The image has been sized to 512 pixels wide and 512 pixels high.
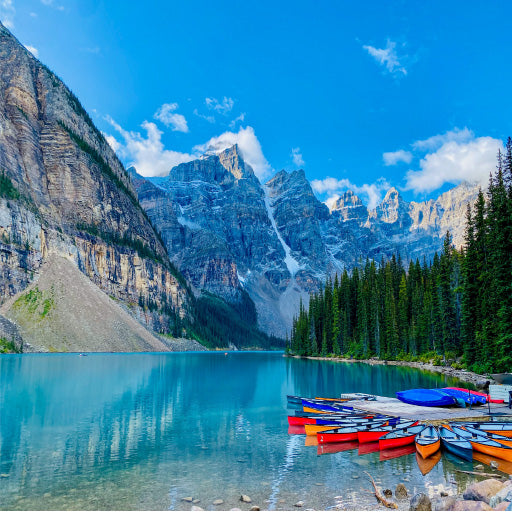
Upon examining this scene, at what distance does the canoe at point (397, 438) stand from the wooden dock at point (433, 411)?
4.04 meters

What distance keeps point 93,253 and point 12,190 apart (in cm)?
3704

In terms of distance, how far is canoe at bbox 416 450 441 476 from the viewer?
17.0 m

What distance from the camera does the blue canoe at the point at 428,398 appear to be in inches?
1159

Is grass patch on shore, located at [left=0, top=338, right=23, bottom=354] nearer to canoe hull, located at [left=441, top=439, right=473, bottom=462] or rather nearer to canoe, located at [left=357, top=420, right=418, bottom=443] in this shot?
canoe, located at [left=357, top=420, right=418, bottom=443]

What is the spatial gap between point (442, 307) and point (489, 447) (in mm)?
53380

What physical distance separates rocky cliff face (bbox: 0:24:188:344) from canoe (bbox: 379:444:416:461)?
372 feet

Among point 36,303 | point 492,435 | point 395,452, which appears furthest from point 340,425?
point 36,303

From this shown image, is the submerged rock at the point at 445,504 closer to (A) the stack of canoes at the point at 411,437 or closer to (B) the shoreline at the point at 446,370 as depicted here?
(A) the stack of canoes at the point at 411,437

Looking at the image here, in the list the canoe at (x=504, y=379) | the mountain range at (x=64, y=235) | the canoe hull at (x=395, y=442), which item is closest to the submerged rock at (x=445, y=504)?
the canoe hull at (x=395, y=442)

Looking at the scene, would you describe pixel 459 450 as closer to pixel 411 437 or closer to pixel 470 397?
pixel 411 437

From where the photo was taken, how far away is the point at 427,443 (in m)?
18.9

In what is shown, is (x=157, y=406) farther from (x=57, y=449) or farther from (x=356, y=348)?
(x=356, y=348)

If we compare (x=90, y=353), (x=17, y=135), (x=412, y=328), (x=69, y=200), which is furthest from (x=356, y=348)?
(x=17, y=135)

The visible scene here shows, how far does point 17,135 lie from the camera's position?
145 metres
